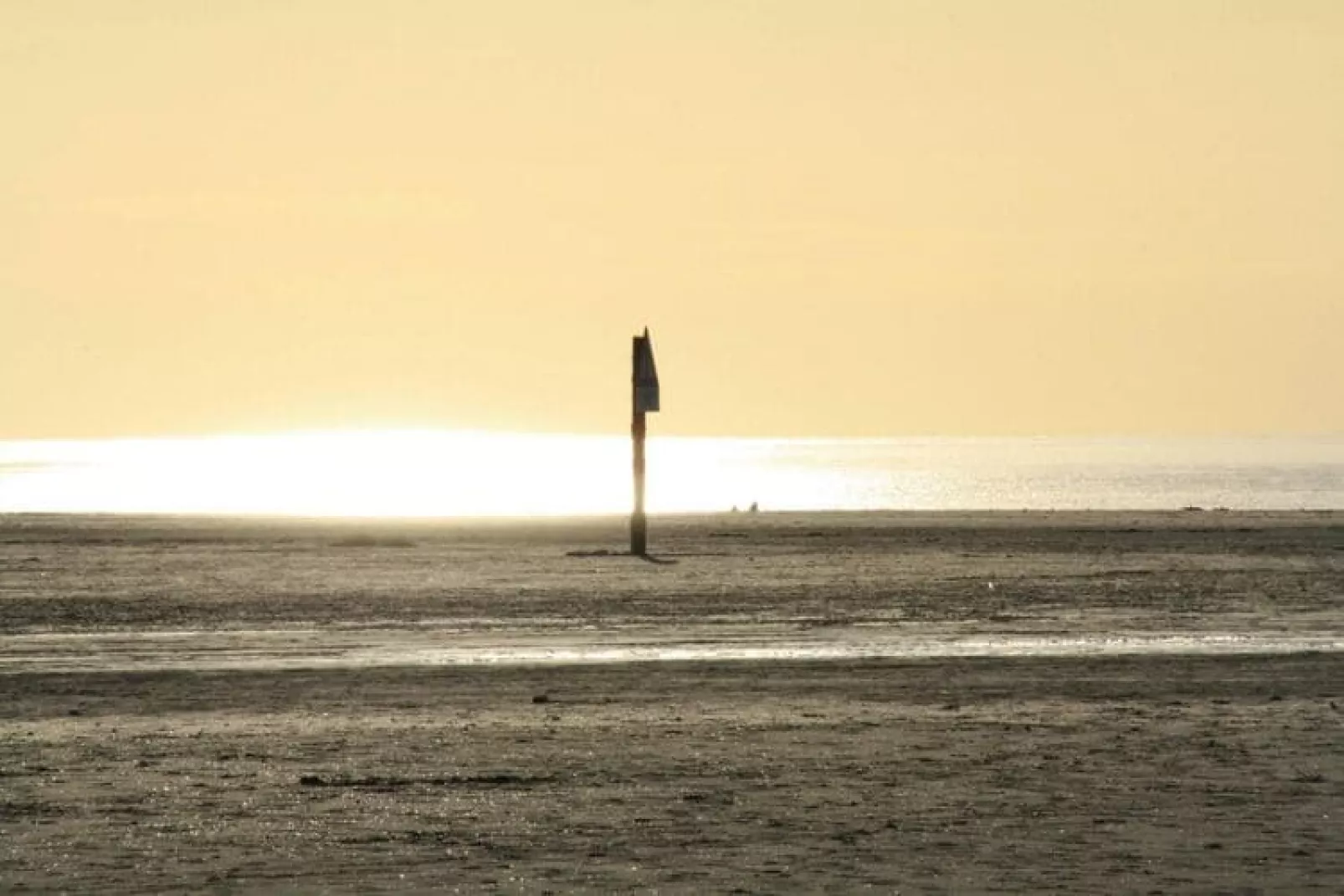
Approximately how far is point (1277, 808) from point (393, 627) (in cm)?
1699

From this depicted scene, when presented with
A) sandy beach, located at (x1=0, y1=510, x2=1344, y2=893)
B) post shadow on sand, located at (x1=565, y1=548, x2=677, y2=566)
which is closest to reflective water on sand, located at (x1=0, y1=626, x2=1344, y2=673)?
sandy beach, located at (x1=0, y1=510, x2=1344, y2=893)

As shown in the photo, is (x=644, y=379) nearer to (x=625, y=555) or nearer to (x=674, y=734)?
(x=625, y=555)

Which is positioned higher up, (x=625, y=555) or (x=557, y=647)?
(x=625, y=555)

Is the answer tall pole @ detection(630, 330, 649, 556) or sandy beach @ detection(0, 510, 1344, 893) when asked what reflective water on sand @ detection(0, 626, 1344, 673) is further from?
tall pole @ detection(630, 330, 649, 556)

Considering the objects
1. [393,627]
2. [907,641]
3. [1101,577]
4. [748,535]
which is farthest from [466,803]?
[748,535]

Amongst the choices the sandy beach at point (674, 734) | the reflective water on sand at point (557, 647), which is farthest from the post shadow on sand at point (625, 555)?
the reflective water on sand at point (557, 647)

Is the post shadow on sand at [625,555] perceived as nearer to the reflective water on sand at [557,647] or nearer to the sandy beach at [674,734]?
the sandy beach at [674,734]

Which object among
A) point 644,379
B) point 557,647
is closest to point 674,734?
point 557,647

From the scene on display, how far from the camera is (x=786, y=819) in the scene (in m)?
15.4

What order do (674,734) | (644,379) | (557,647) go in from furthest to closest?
1. (644,379)
2. (557,647)
3. (674,734)

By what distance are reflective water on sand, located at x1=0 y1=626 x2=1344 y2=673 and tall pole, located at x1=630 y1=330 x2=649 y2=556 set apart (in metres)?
17.4

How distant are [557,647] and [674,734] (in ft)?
27.7

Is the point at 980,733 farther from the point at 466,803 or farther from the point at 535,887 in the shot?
the point at 535,887

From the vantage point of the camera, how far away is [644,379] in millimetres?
47812
